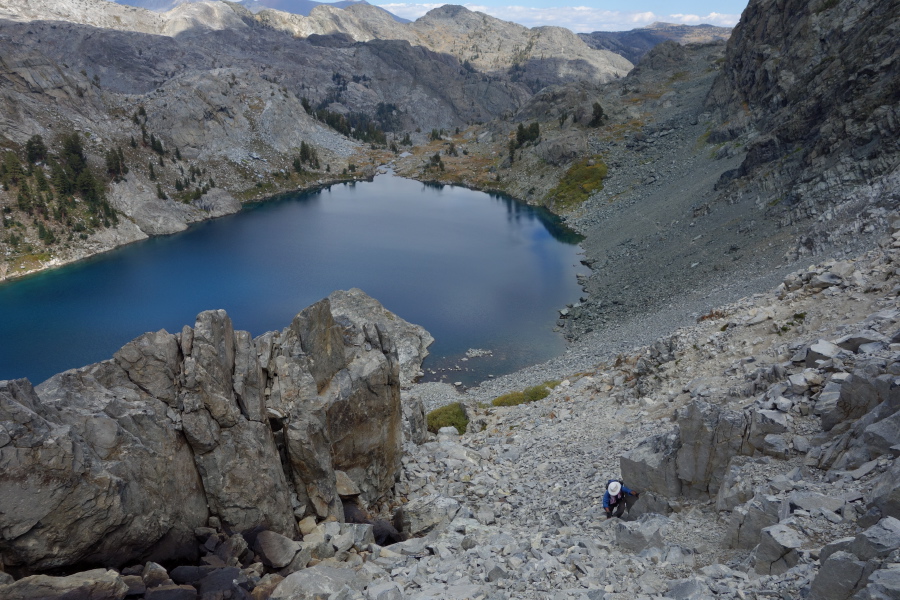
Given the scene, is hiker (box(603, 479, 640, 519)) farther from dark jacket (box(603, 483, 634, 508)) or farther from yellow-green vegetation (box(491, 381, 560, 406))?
yellow-green vegetation (box(491, 381, 560, 406))

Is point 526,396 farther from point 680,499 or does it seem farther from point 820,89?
point 820,89

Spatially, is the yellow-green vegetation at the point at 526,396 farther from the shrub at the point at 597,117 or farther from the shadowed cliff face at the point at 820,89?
the shrub at the point at 597,117

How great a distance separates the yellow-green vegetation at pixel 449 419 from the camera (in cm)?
3312

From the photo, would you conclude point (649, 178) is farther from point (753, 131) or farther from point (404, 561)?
point (404, 561)

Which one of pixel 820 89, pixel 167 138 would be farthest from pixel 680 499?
pixel 167 138

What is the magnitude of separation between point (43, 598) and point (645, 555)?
13.4 m

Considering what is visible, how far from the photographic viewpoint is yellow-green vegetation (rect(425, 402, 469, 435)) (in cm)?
3312

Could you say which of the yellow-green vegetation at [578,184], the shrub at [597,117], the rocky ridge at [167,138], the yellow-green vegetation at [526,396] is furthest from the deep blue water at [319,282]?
the shrub at [597,117]

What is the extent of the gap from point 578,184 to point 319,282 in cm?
5962

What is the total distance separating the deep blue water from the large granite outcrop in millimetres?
24184

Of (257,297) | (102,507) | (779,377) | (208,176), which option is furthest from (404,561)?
(208,176)

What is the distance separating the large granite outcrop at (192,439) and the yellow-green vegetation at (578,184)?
8266cm

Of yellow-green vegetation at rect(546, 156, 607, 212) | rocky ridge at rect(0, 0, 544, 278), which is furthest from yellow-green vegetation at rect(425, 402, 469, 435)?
yellow-green vegetation at rect(546, 156, 607, 212)

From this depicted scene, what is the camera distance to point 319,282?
67.7 metres
